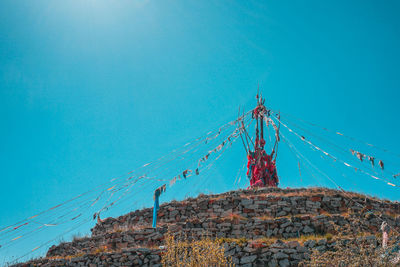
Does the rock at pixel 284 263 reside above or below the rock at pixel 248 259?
below

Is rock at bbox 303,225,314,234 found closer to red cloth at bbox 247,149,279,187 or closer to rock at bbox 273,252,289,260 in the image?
rock at bbox 273,252,289,260

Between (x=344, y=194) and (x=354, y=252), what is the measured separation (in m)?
7.64

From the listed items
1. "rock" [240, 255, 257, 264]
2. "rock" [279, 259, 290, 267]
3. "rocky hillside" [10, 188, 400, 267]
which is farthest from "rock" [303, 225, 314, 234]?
"rock" [240, 255, 257, 264]

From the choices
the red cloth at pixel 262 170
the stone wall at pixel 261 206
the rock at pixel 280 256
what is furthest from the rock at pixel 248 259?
the red cloth at pixel 262 170

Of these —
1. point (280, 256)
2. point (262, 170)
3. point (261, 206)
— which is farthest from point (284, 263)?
point (262, 170)

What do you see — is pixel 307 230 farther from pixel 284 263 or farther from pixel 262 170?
pixel 262 170

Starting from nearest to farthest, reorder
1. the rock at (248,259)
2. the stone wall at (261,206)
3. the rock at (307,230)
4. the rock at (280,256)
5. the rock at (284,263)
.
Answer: the rock at (284,263) → the rock at (280,256) → the rock at (248,259) → the rock at (307,230) → the stone wall at (261,206)

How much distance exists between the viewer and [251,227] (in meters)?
14.9

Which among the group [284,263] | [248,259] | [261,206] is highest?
[261,206]

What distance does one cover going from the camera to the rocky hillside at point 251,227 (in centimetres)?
1233

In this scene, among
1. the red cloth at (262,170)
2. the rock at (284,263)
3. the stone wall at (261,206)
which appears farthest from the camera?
the red cloth at (262,170)

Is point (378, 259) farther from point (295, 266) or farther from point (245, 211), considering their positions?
point (245, 211)

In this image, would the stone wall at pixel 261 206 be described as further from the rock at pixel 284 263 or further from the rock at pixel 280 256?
the rock at pixel 284 263

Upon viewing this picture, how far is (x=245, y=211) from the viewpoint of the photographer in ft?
55.6
